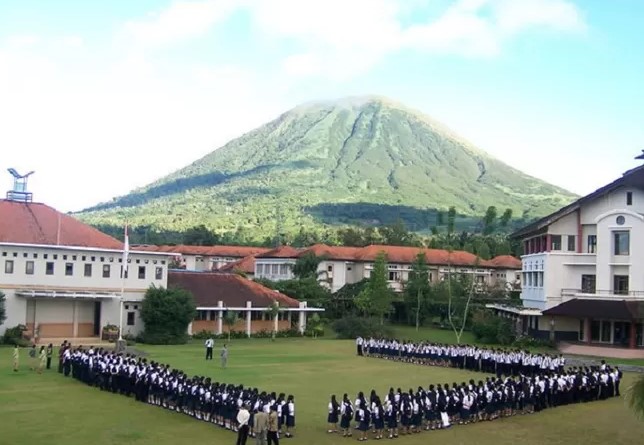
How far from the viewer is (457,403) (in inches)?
772

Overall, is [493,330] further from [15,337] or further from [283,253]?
[283,253]

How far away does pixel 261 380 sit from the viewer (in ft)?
85.0

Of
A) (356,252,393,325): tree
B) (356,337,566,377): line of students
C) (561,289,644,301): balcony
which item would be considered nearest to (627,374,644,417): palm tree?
(356,337,566,377): line of students

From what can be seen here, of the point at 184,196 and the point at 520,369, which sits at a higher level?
the point at 184,196

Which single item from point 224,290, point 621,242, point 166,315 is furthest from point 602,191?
point 166,315

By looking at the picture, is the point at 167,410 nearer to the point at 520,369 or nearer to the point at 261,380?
the point at 261,380

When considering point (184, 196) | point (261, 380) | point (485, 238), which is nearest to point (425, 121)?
point (184, 196)

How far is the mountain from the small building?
194ft

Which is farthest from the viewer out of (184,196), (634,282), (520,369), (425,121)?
(425,121)

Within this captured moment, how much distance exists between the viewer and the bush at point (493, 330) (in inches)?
1700

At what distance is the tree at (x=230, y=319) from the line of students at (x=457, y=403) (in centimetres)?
2289

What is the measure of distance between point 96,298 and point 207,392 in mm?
23023

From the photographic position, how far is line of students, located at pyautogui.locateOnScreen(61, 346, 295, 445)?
57.7ft

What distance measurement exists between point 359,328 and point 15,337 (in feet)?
61.1
